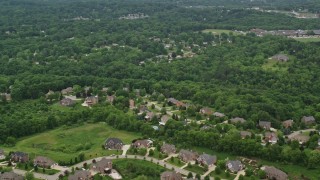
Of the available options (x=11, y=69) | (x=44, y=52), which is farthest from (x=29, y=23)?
(x=11, y=69)

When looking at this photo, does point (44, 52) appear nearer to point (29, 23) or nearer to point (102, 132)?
point (29, 23)

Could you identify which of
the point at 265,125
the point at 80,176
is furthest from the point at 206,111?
the point at 80,176

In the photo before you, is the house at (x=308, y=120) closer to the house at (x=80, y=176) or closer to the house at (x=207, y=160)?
the house at (x=207, y=160)

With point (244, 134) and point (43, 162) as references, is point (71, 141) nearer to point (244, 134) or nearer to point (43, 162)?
point (43, 162)

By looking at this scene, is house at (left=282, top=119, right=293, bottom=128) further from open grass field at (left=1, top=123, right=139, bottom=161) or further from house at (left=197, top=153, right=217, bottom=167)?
open grass field at (left=1, top=123, right=139, bottom=161)

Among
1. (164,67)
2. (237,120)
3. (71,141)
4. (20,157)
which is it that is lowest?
(71,141)

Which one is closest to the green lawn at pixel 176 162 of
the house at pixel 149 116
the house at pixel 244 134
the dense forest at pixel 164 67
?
the dense forest at pixel 164 67
